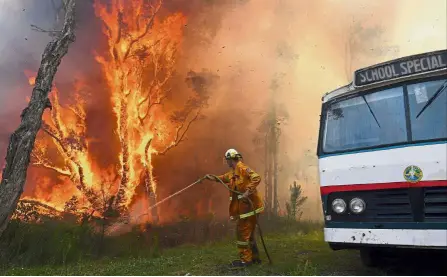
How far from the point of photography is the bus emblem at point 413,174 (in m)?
4.42

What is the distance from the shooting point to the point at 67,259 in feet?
25.3

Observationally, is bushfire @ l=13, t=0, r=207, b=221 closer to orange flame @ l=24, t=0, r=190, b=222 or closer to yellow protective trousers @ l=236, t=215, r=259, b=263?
orange flame @ l=24, t=0, r=190, b=222

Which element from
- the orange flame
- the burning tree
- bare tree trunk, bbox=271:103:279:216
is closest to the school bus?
the orange flame

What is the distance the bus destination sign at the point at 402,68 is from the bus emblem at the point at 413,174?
133 centimetres

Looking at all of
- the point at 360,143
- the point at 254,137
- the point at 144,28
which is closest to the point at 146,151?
the point at 144,28

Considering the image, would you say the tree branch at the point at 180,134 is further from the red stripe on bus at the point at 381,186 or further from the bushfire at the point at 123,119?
the red stripe on bus at the point at 381,186

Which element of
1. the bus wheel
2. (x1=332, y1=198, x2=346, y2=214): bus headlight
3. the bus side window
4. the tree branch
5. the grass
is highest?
the tree branch

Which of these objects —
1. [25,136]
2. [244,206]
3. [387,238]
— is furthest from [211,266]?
[25,136]

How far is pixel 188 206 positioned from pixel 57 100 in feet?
23.1

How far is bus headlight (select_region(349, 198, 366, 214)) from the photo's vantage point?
15.9ft

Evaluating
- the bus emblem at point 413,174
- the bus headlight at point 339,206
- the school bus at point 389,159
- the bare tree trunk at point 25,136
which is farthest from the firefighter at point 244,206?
the bare tree trunk at point 25,136

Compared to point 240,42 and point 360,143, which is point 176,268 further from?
point 240,42

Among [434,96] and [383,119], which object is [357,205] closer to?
[383,119]

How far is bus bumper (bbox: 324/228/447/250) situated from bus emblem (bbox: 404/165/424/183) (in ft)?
1.95
